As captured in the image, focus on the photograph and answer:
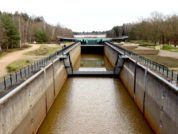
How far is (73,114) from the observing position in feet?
62.2

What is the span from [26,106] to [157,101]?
24.9ft

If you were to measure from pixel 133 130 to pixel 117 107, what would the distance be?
4.87m

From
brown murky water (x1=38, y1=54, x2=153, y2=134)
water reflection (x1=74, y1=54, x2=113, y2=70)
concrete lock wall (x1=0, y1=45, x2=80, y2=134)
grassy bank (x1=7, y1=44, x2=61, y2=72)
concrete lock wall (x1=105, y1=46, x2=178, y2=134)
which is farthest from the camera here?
water reflection (x1=74, y1=54, x2=113, y2=70)

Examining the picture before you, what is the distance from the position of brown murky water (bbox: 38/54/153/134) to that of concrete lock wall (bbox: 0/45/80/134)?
3.09ft

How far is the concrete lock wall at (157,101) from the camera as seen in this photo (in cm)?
1238

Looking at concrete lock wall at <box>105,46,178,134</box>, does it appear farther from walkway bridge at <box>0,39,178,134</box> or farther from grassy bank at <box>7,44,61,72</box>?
grassy bank at <box>7,44,61,72</box>

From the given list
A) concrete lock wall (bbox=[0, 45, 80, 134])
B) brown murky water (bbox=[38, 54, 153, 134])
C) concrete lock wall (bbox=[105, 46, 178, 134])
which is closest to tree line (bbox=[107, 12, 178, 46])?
brown murky water (bbox=[38, 54, 153, 134])

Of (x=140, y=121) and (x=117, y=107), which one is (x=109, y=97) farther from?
(x=140, y=121)

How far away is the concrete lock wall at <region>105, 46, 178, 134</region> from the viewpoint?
12383 mm

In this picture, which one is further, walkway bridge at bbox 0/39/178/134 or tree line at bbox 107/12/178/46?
tree line at bbox 107/12/178/46

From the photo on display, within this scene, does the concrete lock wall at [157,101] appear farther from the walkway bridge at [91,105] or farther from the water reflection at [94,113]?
the water reflection at [94,113]

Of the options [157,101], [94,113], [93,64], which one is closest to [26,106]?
[94,113]

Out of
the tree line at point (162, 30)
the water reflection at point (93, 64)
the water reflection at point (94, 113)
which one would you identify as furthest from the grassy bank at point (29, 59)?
the tree line at point (162, 30)

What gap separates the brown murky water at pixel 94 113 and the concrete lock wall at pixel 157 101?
2.71ft
